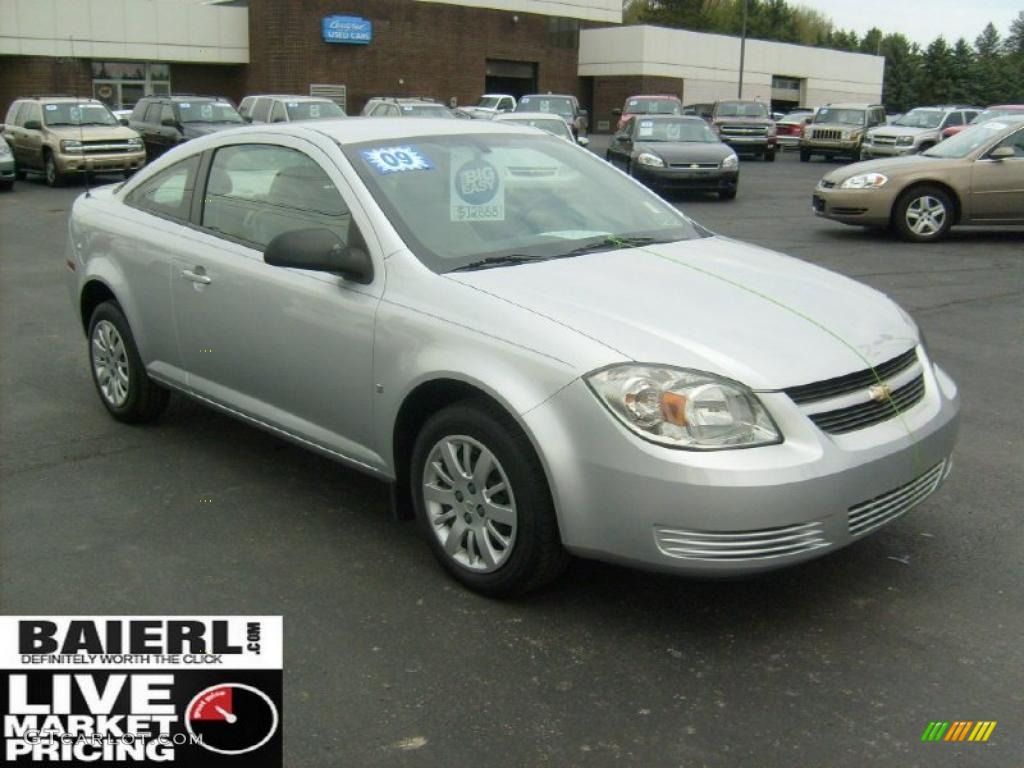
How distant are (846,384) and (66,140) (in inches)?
864

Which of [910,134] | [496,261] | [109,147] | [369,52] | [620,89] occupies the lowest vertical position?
[109,147]

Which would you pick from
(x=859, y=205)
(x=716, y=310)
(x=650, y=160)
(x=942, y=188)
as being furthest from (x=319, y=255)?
(x=650, y=160)

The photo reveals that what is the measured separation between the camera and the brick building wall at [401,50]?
48.5m

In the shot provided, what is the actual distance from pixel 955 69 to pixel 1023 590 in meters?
76.3

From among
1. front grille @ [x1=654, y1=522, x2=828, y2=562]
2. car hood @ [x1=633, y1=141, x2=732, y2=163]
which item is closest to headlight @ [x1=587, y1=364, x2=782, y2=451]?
front grille @ [x1=654, y1=522, x2=828, y2=562]

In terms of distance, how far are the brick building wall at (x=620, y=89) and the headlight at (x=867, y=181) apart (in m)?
44.6

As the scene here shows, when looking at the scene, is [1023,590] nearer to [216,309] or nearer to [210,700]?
[210,700]

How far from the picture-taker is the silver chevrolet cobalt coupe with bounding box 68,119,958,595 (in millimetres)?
3607

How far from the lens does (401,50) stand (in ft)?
173

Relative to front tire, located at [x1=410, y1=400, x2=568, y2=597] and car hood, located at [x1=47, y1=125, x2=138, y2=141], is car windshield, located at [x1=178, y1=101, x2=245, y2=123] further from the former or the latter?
front tire, located at [x1=410, y1=400, x2=568, y2=597]

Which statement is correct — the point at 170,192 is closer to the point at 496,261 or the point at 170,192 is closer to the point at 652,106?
the point at 496,261

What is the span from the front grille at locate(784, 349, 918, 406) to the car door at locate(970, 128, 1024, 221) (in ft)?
36.4

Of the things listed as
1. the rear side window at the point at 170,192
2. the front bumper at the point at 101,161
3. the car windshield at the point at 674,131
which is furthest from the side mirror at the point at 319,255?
Result: the front bumper at the point at 101,161

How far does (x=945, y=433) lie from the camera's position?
4.18 meters
